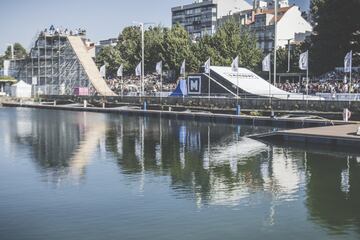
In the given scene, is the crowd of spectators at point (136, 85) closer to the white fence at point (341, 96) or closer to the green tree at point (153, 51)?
the green tree at point (153, 51)

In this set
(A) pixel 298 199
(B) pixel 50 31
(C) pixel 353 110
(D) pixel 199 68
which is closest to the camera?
(A) pixel 298 199

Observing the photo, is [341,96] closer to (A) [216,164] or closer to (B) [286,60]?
(A) [216,164]

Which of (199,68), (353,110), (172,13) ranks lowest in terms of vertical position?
(353,110)

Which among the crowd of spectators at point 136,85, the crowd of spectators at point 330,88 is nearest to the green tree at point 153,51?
the crowd of spectators at point 136,85

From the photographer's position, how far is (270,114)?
58219 mm

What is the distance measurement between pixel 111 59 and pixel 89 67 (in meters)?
5.14

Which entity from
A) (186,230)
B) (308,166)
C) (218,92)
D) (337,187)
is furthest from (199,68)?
(186,230)

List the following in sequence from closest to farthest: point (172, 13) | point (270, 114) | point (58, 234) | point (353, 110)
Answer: point (58, 234)
point (353, 110)
point (270, 114)
point (172, 13)

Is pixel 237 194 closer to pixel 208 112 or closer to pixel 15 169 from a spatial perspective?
pixel 15 169

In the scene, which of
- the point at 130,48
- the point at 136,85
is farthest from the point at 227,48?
the point at 130,48

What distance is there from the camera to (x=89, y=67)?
368ft

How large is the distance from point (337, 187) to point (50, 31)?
101807 millimetres

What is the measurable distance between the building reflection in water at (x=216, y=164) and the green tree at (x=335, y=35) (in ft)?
106

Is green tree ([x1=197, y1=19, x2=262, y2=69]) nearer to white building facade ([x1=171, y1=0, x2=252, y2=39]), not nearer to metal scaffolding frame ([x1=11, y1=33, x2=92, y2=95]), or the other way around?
metal scaffolding frame ([x1=11, y1=33, x2=92, y2=95])
